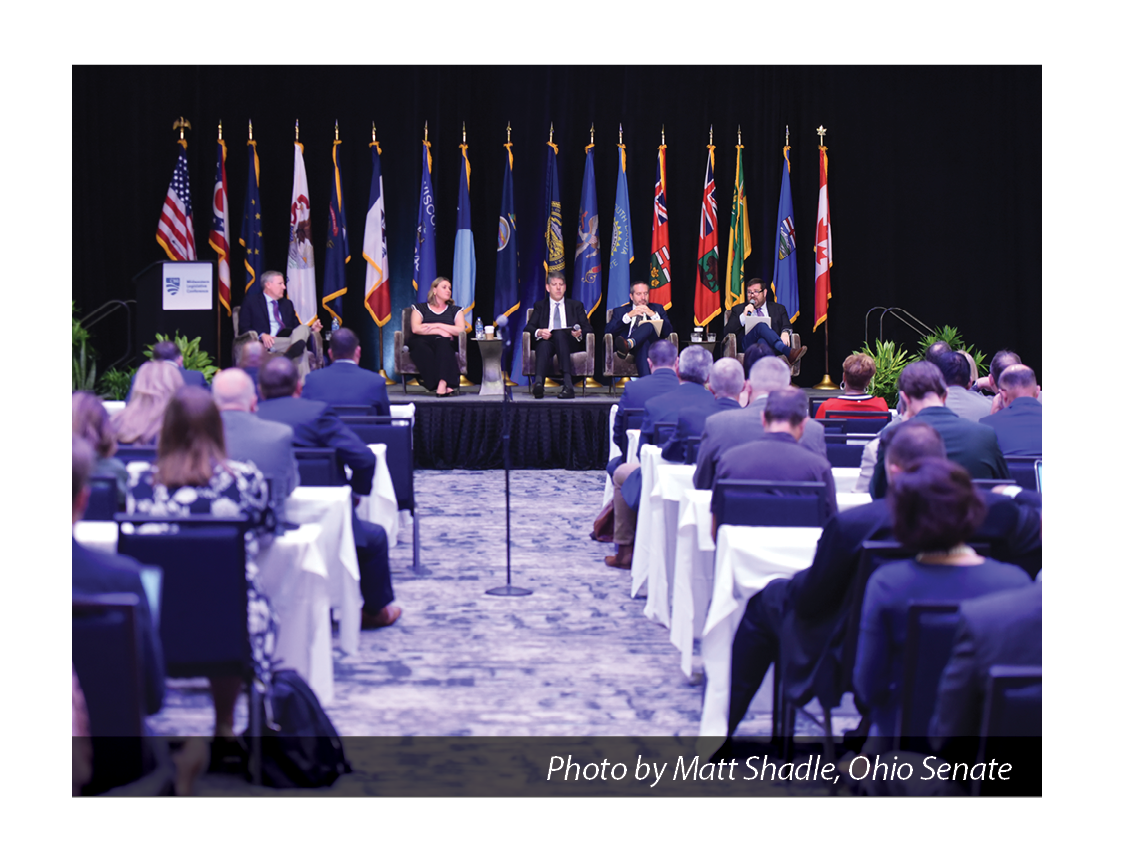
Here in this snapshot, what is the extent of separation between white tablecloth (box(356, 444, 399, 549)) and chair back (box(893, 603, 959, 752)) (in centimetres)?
299

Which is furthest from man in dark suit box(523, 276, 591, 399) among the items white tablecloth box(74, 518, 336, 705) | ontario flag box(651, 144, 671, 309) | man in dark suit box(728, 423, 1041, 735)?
man in dark suit box(728, 423, 1041, 735)

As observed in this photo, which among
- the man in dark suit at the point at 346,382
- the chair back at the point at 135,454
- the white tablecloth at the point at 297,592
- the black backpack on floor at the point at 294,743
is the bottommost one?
the black backpack on floor at the point at 294,743

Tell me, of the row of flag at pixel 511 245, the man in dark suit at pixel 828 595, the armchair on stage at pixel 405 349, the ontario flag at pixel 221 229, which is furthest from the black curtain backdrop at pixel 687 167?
the man in dark suit at pixel 828 595

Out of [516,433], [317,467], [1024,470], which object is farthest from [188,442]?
[516,433]

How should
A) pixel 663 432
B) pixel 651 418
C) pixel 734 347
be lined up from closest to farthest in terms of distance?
pixel 663 432
pixel 651 418
pixel 734 347

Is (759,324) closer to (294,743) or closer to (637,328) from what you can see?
(637,328)

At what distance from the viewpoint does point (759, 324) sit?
980 centimetres

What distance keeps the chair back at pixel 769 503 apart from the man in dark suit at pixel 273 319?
642 centimetres

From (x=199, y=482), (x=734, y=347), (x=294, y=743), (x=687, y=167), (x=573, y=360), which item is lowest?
(x=294, y=743)

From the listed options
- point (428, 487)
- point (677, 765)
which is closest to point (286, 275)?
point (428, 487)

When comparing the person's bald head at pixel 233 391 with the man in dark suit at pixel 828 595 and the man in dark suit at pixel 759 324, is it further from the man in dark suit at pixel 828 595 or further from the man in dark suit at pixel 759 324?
the man in dark suit at pixel 759 324

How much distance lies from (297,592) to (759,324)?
7.33 meters

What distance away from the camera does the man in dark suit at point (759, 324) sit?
384 inches

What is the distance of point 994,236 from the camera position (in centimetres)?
1135
